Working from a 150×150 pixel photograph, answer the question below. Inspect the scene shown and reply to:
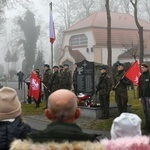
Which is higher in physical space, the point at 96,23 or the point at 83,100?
the point at 96,23

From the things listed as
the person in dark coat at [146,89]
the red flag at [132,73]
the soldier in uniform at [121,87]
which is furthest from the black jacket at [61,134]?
the red flag at [132,73]

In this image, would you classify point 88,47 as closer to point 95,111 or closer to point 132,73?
point 95,111

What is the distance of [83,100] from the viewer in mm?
13914

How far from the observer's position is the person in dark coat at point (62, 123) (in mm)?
2599

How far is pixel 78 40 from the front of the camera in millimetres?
48375

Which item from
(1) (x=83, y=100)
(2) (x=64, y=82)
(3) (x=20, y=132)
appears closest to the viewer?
(3) (x=20, y=132)

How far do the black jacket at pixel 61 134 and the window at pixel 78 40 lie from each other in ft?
145

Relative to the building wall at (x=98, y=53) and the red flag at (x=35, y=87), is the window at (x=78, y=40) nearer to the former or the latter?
the building wall at (x=98, y=53)

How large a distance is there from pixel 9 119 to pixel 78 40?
4502cm

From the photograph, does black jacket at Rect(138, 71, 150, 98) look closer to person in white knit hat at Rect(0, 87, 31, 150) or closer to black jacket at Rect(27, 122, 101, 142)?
person in white knit hat at Rect(0, 87, 31, 150)

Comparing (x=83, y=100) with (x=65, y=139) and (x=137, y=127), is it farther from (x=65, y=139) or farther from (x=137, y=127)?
(x=65, y=139)

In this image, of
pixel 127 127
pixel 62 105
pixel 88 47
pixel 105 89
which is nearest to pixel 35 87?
pixel 105 89


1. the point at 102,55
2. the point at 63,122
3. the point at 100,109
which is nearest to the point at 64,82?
the point at 100,109

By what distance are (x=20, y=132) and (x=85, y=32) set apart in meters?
43.7
